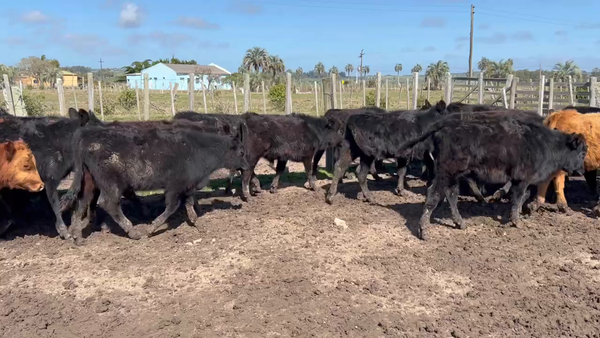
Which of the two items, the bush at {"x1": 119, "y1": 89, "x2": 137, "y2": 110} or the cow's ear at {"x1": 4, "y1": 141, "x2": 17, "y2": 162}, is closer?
the cow's ear at {"x1": 4, "y1": 141, "x2": 17, "y2": 162}

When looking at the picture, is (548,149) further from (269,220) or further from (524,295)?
(269,220)

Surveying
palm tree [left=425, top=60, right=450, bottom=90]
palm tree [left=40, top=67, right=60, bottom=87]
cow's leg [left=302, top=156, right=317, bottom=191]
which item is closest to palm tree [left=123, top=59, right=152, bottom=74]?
palm tree [left=40, top=67, right=60, bottom=87]

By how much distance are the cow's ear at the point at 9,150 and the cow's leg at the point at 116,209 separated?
1.33 metres

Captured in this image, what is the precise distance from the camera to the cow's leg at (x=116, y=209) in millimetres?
6793

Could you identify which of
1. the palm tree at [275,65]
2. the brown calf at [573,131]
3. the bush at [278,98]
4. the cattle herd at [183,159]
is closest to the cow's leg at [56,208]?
the cattle herd at [183,159]

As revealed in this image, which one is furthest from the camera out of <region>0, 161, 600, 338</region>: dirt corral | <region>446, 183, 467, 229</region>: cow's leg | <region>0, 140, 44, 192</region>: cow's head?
<region>446, 183, 467, 229</region>: cow's leg

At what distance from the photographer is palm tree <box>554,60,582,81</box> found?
141 ft

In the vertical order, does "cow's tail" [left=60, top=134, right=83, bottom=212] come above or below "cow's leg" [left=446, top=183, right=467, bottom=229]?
above

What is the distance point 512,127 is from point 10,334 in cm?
715

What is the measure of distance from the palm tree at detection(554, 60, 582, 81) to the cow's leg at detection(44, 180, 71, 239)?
150ft

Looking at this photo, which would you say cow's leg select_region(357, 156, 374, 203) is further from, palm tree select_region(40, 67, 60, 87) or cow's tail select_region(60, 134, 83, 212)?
palm tree select_region(40, 67, 60, 87)

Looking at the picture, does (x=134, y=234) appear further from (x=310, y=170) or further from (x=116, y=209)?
(x=310, y=170)

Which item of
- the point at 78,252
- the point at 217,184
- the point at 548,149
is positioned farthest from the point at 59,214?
the point at 548,149

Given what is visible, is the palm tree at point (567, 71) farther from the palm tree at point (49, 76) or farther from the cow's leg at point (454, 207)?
the palm tree at point (49, 76)
